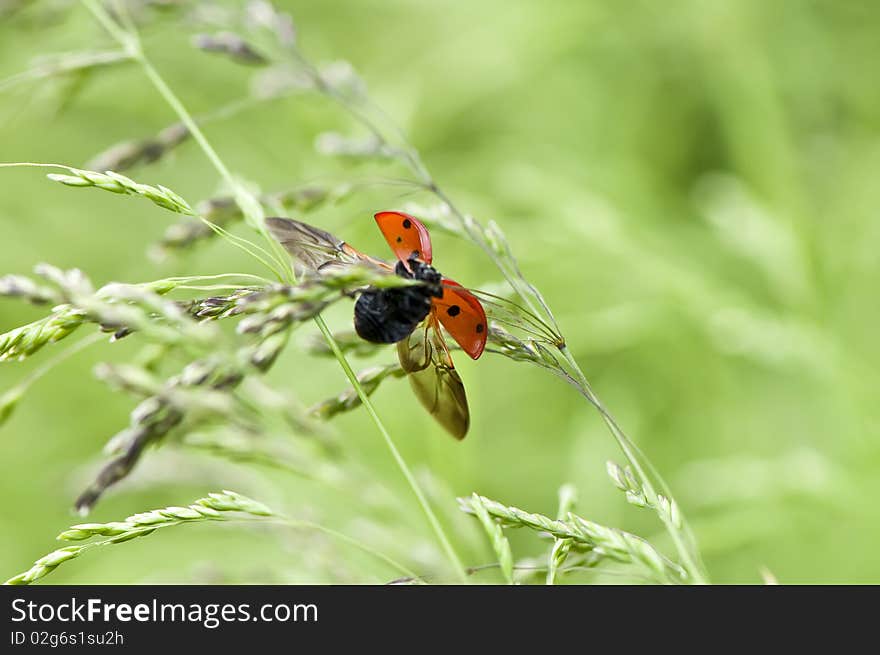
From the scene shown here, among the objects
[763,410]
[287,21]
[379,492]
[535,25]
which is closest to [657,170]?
[535,25]

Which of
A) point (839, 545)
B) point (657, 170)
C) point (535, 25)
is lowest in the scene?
point (839, 545)

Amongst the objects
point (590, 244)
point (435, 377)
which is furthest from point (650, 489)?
point (590, 244)

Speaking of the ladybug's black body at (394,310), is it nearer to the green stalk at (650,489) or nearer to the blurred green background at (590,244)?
the green stalk at (650,489)

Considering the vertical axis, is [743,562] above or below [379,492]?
above

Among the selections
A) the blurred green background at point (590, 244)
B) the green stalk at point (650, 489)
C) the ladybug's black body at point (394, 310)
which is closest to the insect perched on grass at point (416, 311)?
the ladybug's black body at point (394, 310)

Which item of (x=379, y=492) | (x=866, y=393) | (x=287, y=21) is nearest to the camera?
(x=379, y=492)

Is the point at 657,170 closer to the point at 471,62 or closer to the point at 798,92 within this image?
the point at 798,92

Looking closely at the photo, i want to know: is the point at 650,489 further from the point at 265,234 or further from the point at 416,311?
the point at 265,234
